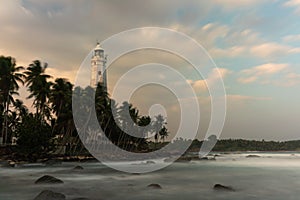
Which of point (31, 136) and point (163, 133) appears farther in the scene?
point (163, 133)

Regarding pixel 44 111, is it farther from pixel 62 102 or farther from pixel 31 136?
pixel 31 136

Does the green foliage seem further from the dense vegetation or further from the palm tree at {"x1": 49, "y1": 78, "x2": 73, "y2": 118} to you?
the palm tree at {"x1": 49, "y1": 78, "x2": 73, "y2": 118}

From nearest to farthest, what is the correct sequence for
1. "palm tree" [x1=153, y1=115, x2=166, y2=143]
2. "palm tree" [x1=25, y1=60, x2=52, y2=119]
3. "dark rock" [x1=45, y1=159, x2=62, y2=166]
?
"dark rock" [x1=45, y1=159, x2=62, y2=166]
"palm tree" [x1=25, y1=60, x2=52, y2=119]
"palm tree" [x1=153, y1=115, x2=166, y2=143]

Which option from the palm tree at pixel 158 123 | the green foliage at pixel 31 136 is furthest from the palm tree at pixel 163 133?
the green foliage at pixel 31 136

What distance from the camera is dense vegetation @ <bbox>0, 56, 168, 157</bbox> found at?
35.3m

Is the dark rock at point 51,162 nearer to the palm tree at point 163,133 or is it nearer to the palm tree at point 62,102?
the palm tree at point 62,102

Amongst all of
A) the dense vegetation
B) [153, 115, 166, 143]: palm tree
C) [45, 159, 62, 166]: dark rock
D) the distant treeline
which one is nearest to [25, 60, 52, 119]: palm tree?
the dense vegetation

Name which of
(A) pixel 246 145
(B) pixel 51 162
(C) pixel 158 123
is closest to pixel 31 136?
(B) pixel 51 162

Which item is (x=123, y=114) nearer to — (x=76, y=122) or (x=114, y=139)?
(x=114, y=139)

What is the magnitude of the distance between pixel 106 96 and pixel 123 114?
25.5ft

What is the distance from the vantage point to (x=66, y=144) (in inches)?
1972

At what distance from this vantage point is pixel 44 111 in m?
46.0

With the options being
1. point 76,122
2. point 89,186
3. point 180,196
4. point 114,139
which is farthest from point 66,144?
point 180,196

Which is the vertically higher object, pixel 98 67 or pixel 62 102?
pixel 98 67
